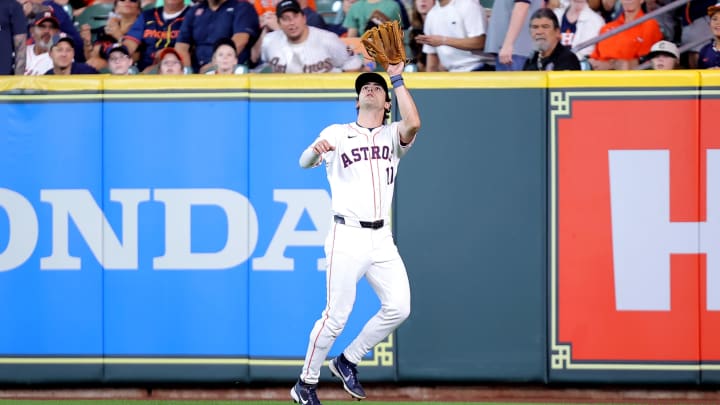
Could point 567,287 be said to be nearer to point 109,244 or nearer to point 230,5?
point 109,244


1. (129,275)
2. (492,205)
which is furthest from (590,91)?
(129,275)

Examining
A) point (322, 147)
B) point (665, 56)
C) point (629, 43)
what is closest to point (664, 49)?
point (665, 56)

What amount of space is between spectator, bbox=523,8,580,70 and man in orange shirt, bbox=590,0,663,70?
3.09 ft

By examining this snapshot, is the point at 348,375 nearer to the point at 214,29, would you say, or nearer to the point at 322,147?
the point at 322,147

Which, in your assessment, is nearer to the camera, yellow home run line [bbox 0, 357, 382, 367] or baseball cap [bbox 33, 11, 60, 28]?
yellow home run line [bbox 0, 357, 382, 367]

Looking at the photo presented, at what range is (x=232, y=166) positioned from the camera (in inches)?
337

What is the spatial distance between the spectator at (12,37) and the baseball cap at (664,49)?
569cm

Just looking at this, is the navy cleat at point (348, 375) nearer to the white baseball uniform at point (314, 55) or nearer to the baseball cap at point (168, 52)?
the white baseball uniform at point (314, 55)

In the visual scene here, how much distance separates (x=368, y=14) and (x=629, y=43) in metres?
2.59

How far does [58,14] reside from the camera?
11.6m

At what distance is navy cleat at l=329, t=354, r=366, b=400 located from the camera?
7.23 meters

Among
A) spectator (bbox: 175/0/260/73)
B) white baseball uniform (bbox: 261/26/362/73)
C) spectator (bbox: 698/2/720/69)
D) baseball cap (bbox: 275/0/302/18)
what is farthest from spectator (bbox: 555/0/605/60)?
spectator (bbox: 175/0/260/73)

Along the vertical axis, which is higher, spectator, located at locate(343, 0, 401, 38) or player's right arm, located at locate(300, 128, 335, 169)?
spectator, located at locate(343, 0, 401, 38)

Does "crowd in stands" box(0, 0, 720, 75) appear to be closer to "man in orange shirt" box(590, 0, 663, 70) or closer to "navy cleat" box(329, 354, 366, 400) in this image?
"man in orange shirt" box(590, 0, 663, 70)
